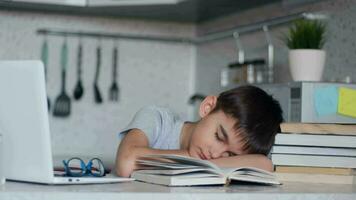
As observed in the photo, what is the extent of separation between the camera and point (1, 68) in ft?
3.99

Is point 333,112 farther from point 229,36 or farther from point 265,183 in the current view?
point 229,36

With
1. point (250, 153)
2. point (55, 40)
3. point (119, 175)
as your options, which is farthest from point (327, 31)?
point (55, 40)

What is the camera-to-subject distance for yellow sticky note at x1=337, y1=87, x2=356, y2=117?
1836 millimetres

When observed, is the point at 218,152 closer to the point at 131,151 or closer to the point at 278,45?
the point at 131,151

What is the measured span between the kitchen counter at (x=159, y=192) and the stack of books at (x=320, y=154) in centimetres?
13

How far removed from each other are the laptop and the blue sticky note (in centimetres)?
74

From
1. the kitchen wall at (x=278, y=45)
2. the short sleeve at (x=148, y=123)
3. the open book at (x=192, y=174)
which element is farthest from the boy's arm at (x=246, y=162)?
the kitchen wall at (x=278, y=45)

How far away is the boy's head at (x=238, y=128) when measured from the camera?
5.27 feet

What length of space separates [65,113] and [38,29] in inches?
13.8

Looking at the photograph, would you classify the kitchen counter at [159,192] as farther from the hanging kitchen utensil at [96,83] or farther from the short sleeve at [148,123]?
the hanging kitchen utensil at [96,83]

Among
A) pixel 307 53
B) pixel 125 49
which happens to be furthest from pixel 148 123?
pixel 125 49

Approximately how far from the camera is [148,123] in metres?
1.83

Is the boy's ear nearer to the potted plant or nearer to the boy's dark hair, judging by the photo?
the boy's dark hair

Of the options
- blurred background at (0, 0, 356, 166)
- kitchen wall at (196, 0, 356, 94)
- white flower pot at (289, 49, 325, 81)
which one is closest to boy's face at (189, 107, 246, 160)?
white flower pot at (289, 49, 325, 81)
